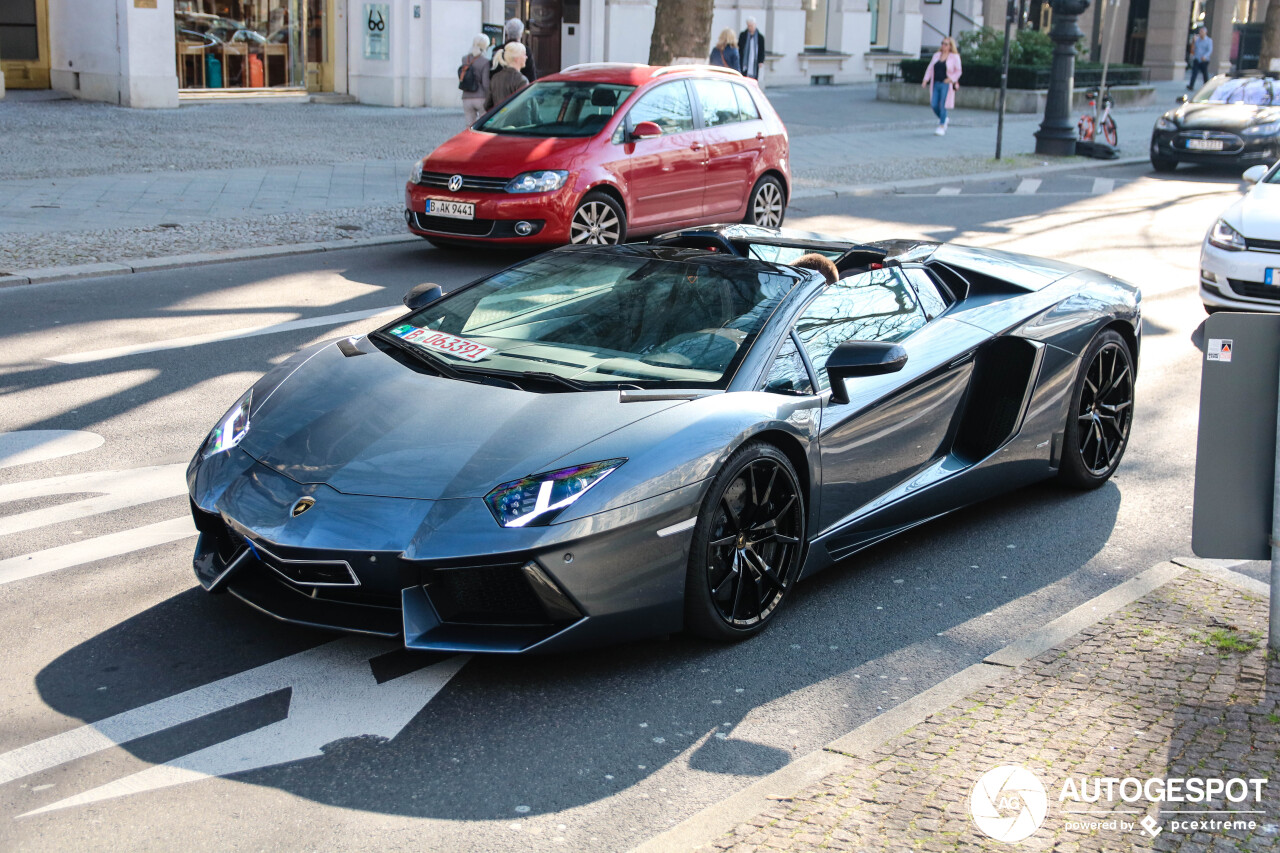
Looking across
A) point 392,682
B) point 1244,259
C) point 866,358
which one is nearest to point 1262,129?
point 1244,259

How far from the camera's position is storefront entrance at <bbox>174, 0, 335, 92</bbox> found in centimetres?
2370

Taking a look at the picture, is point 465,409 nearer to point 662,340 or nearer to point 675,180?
point 662,340

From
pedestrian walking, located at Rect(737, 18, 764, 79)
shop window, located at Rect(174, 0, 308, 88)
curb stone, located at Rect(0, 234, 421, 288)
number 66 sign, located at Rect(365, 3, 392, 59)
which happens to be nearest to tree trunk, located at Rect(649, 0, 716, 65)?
pedestrian walking, located at Rect(737, 18, 764, 79)

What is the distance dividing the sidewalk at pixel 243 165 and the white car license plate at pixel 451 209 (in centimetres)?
131

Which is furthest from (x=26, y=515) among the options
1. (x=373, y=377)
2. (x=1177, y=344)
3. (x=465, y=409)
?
(x=1177, y=344)

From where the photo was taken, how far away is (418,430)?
4430mm

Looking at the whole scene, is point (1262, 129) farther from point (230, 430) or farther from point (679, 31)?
point (230, 430)

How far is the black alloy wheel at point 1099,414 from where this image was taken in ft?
20.5

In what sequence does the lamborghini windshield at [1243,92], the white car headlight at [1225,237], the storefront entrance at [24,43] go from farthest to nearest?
the lamborghini windshield at [1243,92]
the storefront entrance at [24,43]
the white car headlight at [1225,237]

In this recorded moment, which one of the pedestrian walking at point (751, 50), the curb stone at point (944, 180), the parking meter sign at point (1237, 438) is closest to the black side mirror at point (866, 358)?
the parking meter sign at point (1237, 438)

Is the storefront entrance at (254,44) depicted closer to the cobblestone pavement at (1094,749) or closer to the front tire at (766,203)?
the front tire at (766,203)

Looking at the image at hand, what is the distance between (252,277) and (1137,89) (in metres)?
30.8

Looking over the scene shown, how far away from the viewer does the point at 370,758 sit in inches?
148

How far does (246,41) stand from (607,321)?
21.7 metres
